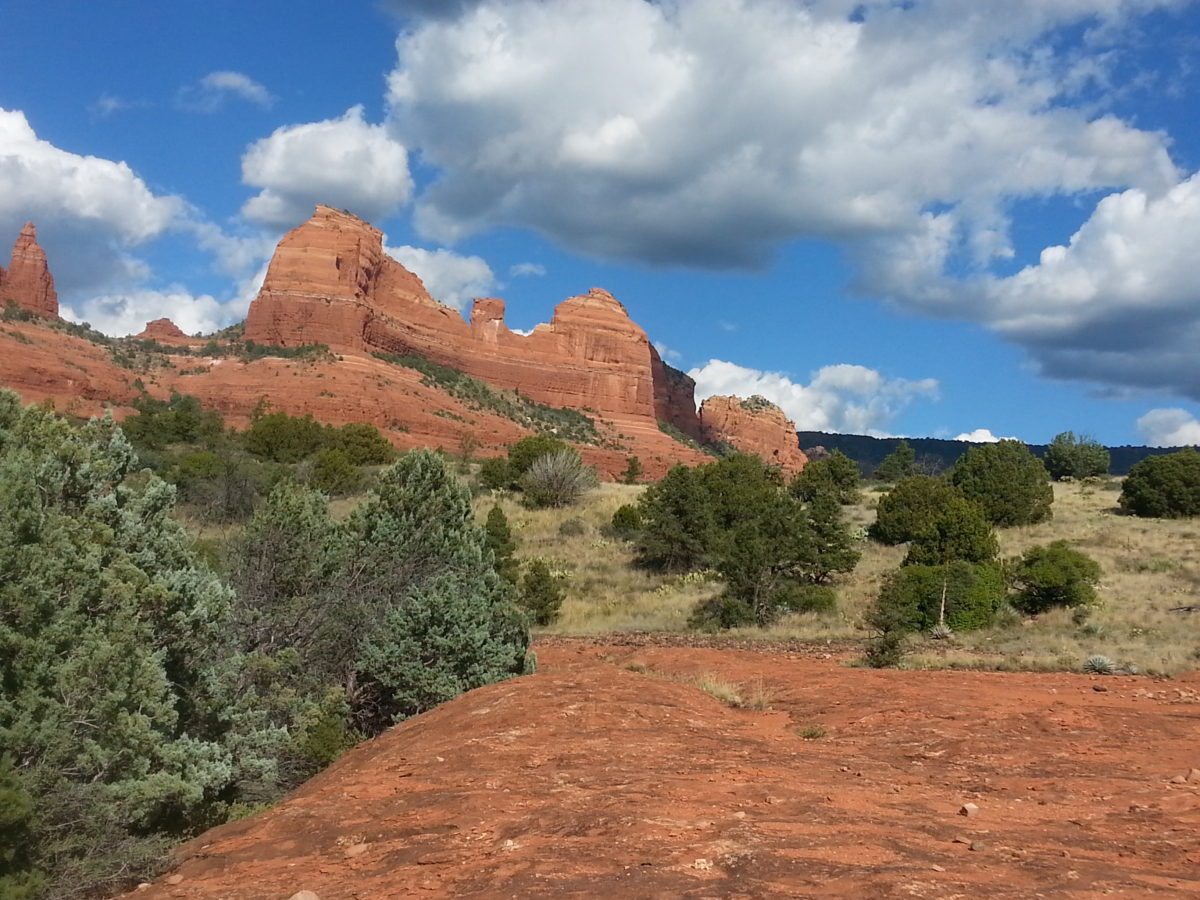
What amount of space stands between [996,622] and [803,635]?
445cm

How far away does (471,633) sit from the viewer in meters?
12.1

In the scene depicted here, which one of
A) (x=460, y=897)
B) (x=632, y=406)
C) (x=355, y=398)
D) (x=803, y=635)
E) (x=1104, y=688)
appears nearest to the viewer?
(x=460, y=897)

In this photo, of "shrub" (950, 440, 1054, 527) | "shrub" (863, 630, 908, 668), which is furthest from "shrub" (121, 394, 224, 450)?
"shrub" (950, 440, 1054, 527)

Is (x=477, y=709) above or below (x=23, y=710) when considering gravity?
below

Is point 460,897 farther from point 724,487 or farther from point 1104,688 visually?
point 724,487

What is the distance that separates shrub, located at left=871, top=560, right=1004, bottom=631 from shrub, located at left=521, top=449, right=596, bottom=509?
20.1 meters

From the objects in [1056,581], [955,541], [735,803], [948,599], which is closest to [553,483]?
[955,541]

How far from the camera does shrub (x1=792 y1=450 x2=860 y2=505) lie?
35.5m

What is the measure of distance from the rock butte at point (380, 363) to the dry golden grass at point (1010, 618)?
32.5 meters

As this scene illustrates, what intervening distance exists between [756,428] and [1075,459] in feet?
220

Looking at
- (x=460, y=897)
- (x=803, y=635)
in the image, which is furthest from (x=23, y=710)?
(x=803, y=635)

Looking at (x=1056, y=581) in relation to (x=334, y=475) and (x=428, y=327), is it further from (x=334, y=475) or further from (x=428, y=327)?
(x=428, y=327)

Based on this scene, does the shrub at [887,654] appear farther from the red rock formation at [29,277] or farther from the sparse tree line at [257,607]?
the red rock formation at [29,277]

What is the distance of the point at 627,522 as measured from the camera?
31.5 metres
